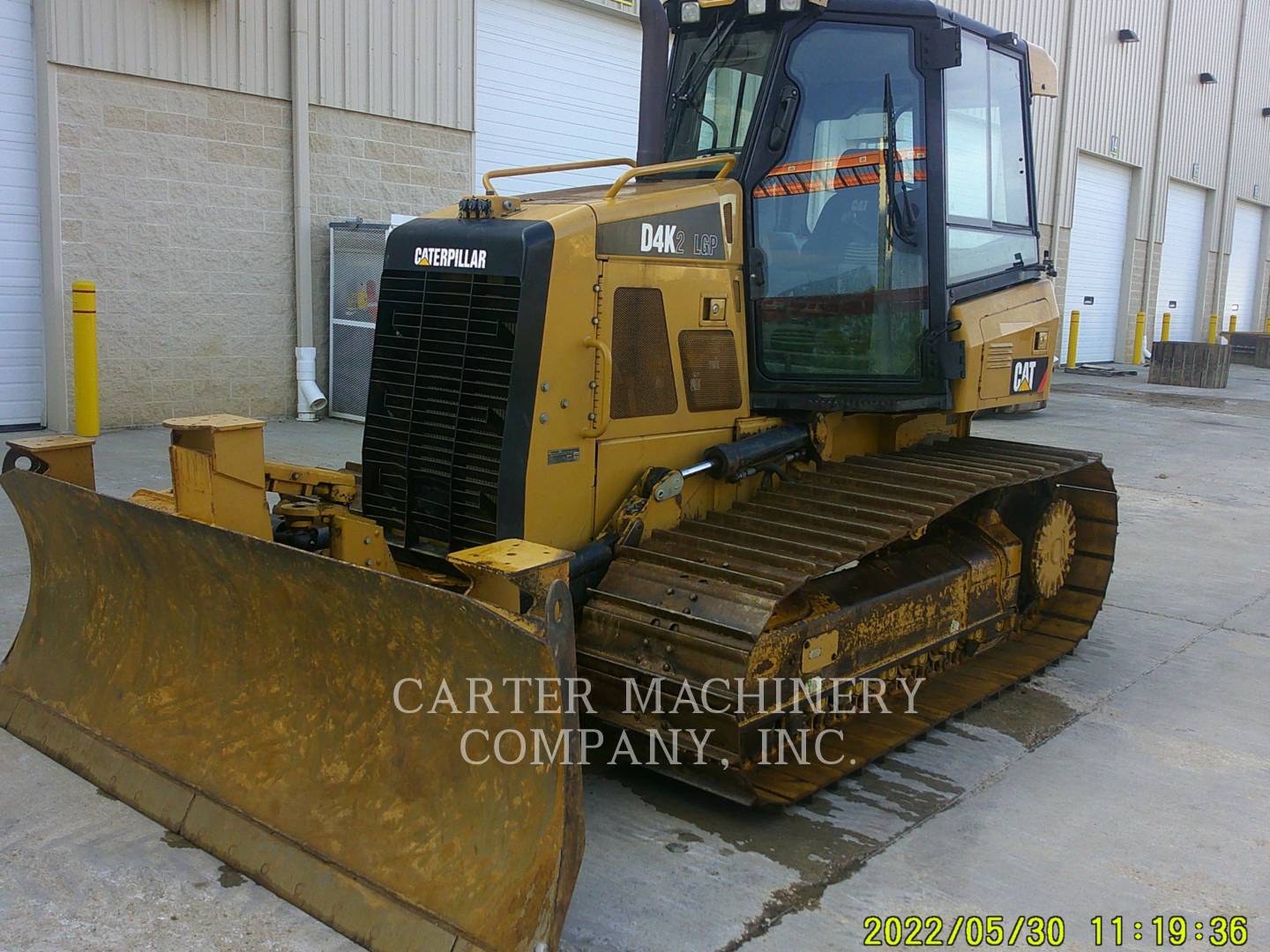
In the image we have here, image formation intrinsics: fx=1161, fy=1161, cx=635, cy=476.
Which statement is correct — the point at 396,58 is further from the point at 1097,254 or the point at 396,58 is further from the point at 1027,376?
the point at 1097,254

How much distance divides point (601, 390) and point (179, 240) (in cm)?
798

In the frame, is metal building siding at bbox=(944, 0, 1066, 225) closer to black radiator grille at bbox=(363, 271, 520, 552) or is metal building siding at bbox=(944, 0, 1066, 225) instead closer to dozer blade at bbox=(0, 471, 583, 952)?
black radiator grille at bbox=(363, 271, 520, 552)

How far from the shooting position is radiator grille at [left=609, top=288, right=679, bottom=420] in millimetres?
4352

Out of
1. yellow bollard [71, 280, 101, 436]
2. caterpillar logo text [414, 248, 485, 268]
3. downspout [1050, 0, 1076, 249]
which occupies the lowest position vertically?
yellow bollard [71, 280, 101, 436]

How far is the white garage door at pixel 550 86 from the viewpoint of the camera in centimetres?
1316

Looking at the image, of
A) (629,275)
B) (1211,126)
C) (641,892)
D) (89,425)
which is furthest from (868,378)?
(1211,126)

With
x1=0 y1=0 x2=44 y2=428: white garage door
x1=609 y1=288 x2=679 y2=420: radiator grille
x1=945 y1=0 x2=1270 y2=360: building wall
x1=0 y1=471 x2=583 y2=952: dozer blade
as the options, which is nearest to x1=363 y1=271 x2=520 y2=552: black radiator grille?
x1=609 y1=288 x2=679 y2=420: radiator grille

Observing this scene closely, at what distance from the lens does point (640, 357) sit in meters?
4.44

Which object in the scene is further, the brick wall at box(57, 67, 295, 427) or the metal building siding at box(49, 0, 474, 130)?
the brick wall at box(57, 67, 295, 427)

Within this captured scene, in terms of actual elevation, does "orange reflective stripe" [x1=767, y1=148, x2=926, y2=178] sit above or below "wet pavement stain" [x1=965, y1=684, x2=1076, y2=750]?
above

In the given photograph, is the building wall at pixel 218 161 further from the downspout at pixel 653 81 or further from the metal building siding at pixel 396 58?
the downspout at pixel 653 81

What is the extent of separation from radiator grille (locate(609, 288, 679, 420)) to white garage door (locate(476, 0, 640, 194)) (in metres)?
8.81

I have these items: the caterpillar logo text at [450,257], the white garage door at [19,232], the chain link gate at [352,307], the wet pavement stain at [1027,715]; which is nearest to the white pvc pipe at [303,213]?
the chain link gate at [352,307]

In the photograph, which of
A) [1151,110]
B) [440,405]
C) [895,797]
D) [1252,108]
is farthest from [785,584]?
[1252,108]
